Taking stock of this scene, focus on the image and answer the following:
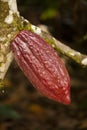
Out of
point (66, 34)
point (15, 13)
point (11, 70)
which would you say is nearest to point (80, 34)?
point (66, 34)

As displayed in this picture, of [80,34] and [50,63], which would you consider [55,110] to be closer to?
[80,34]

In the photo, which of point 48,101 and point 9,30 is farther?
point 48,101

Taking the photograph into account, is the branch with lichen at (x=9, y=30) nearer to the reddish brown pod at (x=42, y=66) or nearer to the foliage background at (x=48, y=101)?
the reddish brown pod at (x=42, y=66)

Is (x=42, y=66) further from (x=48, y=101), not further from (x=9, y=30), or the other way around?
(x=48, y=101)

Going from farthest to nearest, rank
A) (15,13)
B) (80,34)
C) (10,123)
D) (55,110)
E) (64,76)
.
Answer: (55,110)
(10,123)
(80,34)
(15,13)
(64,76)

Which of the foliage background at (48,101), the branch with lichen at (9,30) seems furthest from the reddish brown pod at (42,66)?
the foliage background at (48,101)

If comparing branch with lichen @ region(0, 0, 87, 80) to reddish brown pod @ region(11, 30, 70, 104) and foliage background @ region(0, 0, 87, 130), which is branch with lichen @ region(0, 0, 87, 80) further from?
foliage background @ region(0, 0, 87, 130)

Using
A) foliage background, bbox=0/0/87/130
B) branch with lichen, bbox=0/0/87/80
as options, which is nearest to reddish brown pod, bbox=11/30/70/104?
branch with lichen, bbox=0/0/87/80

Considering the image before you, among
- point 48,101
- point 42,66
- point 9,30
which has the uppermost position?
point 48,101

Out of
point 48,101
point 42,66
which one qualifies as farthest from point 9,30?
Result: point 48,101
